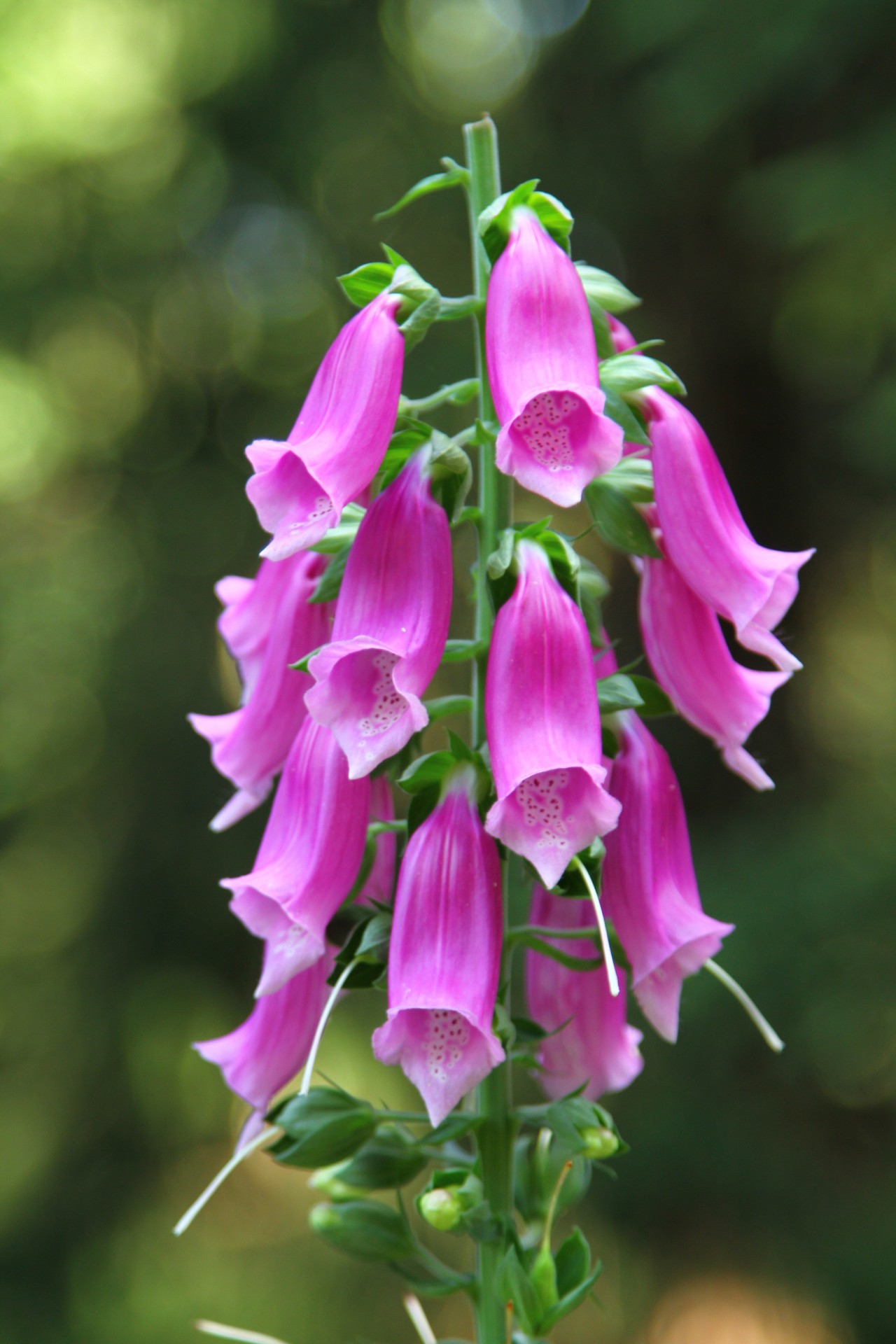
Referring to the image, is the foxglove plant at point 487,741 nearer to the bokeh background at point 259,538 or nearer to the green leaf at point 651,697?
the green leaf at point 651,697

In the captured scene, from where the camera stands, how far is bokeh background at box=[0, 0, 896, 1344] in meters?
3.25

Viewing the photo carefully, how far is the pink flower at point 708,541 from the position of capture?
34.0 inches

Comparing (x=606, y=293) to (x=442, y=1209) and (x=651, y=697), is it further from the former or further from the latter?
(x=442, y=1209)

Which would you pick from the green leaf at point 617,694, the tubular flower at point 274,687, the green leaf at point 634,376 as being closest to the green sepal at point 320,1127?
the tubular flower at point 274,687

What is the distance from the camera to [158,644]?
4.01 m

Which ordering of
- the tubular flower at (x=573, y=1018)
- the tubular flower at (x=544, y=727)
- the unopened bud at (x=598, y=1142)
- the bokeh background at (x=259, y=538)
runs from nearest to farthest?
the tubular flower at (x=544, y=727) < the unopened bud at (x=598, y=1142) < the tubular flower at (x=573, y=1018) < the bokeh background at (x=259, y=538)

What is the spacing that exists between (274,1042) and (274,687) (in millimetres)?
301

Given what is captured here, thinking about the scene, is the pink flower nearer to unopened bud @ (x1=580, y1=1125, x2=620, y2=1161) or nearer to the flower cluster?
the flower cluster

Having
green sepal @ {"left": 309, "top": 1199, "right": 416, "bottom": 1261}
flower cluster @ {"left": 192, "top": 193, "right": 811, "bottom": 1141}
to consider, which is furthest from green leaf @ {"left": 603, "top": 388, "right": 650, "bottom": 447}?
green sepal @ {"left": 309, "top": 1199, "right": 416, "bottom": 1261}

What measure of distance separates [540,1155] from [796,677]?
2.95 metres

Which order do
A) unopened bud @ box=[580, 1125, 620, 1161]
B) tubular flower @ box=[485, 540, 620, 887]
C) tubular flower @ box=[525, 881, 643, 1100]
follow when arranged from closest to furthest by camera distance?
tubular flower @ box=[485, 540, 620, 887] → unopened bud @ box=[580, 1125, 620, 1161] → tubular flower @ box=[525, 881, 643, 1100]

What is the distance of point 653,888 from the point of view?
2.82 feet

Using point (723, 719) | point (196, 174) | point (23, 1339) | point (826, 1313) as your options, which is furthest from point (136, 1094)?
point (723, 719)

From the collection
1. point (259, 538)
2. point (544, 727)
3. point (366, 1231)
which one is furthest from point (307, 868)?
point (259, 538)
